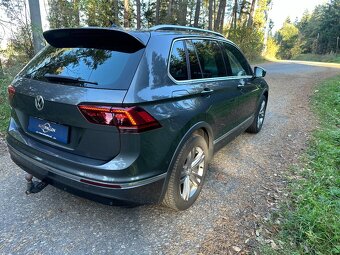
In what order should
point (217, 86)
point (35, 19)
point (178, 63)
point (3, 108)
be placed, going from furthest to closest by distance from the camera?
point (35, 19), point (3, 108), point (217, 86), point (178, 63)

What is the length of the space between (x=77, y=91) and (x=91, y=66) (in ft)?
0.99

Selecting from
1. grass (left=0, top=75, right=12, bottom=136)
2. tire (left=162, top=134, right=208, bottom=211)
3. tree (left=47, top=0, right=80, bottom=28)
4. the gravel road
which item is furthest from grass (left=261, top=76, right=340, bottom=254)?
tree (left=47, top=0, right=80, bottom=28)

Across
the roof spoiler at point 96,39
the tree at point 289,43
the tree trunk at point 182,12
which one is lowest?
the tree at point 289,43

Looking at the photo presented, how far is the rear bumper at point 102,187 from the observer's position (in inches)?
87.7

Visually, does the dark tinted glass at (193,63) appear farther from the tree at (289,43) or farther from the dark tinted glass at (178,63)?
the tree at (289,43)

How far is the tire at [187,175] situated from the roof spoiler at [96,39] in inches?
41.4

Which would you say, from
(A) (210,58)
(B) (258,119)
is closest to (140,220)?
(A) (210,58)

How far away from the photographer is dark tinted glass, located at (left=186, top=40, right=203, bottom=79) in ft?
9.62

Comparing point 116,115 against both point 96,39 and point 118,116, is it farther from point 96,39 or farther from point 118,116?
point 96,39

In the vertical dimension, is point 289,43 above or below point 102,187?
below

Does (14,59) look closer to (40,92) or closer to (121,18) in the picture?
(40,92)

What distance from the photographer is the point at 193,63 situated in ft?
9.75

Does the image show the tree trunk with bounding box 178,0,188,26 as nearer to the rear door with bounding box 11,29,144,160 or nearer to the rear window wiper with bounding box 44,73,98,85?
the rear door with bounding box 11,29,144,160

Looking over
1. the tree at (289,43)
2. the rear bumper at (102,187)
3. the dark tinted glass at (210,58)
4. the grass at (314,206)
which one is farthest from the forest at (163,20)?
the grass at (314,206)
